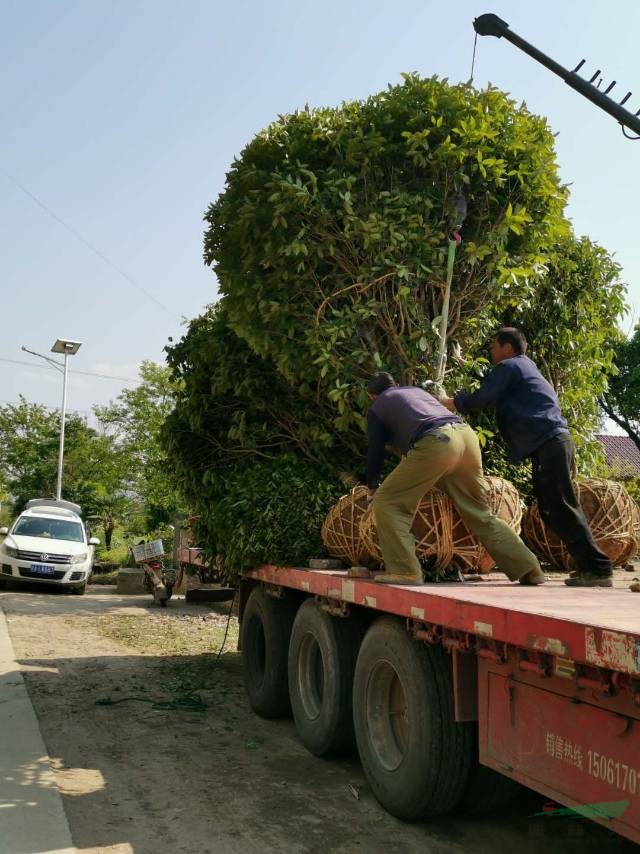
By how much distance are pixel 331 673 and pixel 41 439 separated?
35.8 meters

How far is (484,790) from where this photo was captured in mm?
4797

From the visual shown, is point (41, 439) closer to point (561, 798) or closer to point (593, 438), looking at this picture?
point (593, 438)

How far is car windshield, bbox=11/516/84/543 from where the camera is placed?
19.3 m

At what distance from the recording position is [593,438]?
8.42 m

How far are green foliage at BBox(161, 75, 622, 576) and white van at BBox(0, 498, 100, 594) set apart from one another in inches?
462

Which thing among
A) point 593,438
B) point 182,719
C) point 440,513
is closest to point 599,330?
point 593,438

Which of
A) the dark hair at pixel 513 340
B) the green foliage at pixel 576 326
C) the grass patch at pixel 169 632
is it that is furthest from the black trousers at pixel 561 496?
the grass patch at pixel 169 632

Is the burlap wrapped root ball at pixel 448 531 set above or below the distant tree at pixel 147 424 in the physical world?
below

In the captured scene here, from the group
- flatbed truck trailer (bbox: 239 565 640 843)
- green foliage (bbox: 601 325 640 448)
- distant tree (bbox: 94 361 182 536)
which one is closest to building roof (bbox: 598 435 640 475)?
green foliage (bbox: 601 325 640 448)

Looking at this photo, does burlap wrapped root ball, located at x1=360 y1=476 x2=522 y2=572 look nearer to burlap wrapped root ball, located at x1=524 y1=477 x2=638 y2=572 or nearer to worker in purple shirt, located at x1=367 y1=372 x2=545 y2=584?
worker in purple shirt, located at x1=367 y1=372 x2=545 y2=584

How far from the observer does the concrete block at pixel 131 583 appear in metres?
19.5

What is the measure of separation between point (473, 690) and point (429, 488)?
1.44m

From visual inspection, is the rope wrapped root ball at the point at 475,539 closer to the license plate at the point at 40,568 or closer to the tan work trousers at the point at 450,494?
the tan work trousers at the point at 450,494

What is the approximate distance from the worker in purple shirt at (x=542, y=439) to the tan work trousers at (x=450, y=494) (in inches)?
11.5
